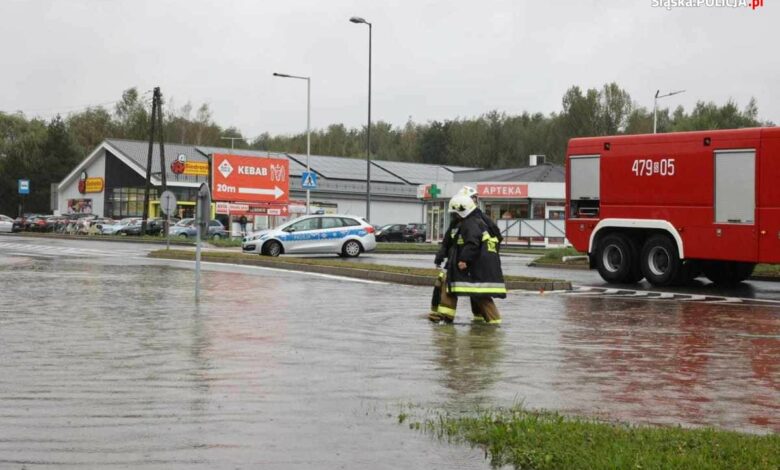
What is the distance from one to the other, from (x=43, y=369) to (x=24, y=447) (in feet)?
10.4

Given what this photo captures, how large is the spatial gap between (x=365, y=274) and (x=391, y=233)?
39675 mm

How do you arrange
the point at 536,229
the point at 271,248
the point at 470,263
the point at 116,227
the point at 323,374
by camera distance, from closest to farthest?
the point at 323,374 < the point at 470,263 < the point at 271,248 < the point at 536,229 < the point at 116,227

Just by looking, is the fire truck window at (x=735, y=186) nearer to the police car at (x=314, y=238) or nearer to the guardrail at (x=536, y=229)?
the police car at (x=314, y=238)

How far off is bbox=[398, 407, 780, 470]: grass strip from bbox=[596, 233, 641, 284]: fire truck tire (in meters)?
15.8

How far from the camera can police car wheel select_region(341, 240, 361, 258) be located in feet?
113

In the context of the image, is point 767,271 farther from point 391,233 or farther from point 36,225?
point 36,225

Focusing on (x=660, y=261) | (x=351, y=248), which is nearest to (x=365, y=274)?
(x=660, y=261)

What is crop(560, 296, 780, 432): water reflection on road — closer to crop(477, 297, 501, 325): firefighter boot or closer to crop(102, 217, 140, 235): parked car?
crop(477, 297, 501, 325): firefighter boot

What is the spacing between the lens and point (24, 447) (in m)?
5.83

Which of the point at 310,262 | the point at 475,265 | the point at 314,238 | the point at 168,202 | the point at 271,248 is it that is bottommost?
the point at 310,262

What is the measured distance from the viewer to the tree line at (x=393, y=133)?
300 feet

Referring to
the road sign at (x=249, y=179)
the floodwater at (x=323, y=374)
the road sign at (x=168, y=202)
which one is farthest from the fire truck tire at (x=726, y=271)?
the road sign at (x=249, y=179)

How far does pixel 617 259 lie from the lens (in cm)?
2234

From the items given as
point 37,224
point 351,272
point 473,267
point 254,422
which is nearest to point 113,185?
point 37,224
